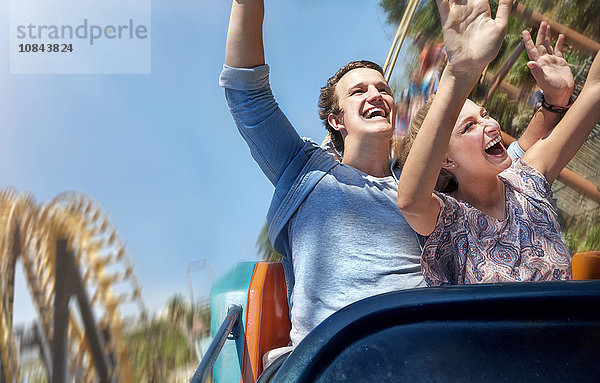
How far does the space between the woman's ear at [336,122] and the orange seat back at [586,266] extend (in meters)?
0.46

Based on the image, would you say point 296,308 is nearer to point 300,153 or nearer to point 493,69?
point 300,153

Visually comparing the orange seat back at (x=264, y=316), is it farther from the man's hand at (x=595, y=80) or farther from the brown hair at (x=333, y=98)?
the man's hand at (x=595, y=80)

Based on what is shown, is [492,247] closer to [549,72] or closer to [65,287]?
[549,72]

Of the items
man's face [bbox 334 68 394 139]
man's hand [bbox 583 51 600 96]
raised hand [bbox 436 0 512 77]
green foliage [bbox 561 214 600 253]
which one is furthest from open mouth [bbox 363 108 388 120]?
green foliage [bbox 561 214 600 253]

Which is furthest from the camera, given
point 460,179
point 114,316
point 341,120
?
point 114,316

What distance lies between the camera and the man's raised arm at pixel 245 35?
84cm

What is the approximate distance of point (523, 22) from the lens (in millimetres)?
1511

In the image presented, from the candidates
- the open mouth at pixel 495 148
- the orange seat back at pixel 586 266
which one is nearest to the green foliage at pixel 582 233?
the orange seat back at pixel 586 266

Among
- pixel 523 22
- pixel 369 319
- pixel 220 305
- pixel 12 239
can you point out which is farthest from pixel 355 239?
pixel 12 239

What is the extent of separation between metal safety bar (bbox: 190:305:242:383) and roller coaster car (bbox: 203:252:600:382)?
0.99ft

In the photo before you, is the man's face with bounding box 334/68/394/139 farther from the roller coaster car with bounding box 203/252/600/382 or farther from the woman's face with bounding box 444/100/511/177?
the roller coaster car with bounding box 203/252/600/382

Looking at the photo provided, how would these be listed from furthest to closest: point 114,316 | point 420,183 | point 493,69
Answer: point 493,69 < point 114,316 < point 420,183

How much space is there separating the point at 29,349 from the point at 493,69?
147 centimetres

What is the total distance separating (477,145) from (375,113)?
27 cm
